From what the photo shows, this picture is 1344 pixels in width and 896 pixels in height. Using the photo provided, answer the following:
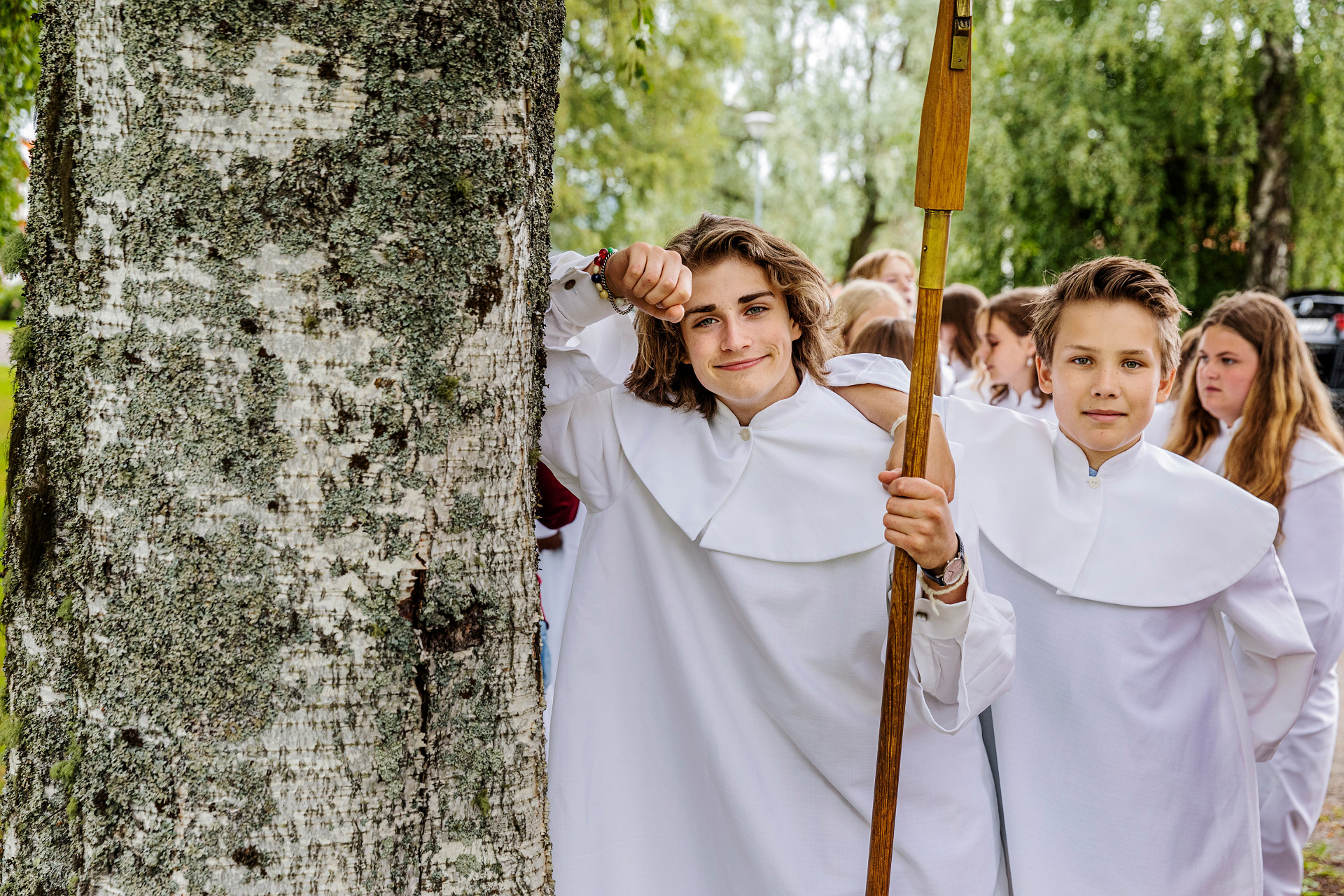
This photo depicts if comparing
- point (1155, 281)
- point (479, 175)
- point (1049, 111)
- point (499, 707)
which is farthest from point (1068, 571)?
point (1049, 111)

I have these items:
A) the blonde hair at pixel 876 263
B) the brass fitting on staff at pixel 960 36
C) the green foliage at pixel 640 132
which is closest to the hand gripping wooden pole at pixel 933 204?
the brass fitting on staff at pixel 960 36

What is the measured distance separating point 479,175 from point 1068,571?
169cm

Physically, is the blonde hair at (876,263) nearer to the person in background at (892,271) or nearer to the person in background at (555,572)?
the person in background at (892,271)

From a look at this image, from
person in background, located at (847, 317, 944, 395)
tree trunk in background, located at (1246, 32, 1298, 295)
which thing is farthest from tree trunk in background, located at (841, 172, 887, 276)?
person in background, located at (847, 317, 944, 395)

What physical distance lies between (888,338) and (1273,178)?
10698mm

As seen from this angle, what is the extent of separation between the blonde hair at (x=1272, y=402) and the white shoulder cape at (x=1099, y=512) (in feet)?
3.71

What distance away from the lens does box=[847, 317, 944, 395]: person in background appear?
4.14 meters

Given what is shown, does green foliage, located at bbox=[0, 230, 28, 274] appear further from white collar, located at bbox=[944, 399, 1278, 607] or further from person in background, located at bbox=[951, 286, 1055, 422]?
person in background, located at bbox=[951, 286, 1055, 422]

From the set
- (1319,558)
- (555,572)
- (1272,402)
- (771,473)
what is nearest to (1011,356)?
(1272,402)

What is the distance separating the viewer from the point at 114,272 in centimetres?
134

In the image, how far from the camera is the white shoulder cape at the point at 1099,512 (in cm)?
244


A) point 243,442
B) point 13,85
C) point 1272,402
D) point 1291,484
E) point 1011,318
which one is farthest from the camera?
point 1011,318

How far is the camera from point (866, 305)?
4828 mm

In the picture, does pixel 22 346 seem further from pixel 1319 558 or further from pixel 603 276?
pixel 1319 558
